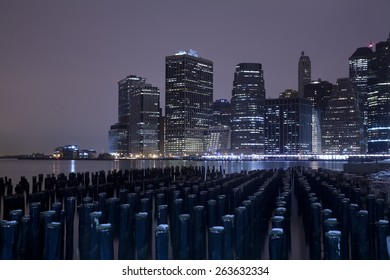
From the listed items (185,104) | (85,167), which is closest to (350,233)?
(85,167)

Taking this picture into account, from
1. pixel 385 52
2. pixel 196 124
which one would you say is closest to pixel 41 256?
pixel 385 52

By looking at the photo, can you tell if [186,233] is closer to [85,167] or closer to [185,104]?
[85,167]

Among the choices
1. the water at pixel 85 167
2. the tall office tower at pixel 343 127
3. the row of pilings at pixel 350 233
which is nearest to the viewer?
the row of pilings at pixel 350 233

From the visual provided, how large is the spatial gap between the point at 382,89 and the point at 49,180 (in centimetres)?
10140

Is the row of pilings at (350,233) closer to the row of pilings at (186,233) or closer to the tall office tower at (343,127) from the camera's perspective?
the row of pilings at (186,233)

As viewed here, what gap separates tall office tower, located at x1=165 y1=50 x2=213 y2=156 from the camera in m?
118

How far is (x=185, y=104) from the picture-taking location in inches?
4791

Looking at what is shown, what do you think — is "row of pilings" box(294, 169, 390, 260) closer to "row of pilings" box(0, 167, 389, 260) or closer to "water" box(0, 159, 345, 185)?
"row of pilings" box(0, 167, 389, 260)

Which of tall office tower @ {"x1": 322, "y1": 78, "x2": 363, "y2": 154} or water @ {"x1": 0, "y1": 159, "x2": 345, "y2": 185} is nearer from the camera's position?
water @ {"x1": 0, "y1": 159, "x2": 345, "y2": 185}

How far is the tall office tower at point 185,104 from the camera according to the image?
11794 centimetres

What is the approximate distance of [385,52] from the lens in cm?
9406

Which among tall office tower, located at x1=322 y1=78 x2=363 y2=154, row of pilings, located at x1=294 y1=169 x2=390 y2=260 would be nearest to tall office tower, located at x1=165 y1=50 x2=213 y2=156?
tall office tower, located at x1=322 y1=78 x2=363 y2=154

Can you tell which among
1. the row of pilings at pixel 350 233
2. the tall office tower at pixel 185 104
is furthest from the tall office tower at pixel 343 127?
the row of pilings at pixel 350 233
